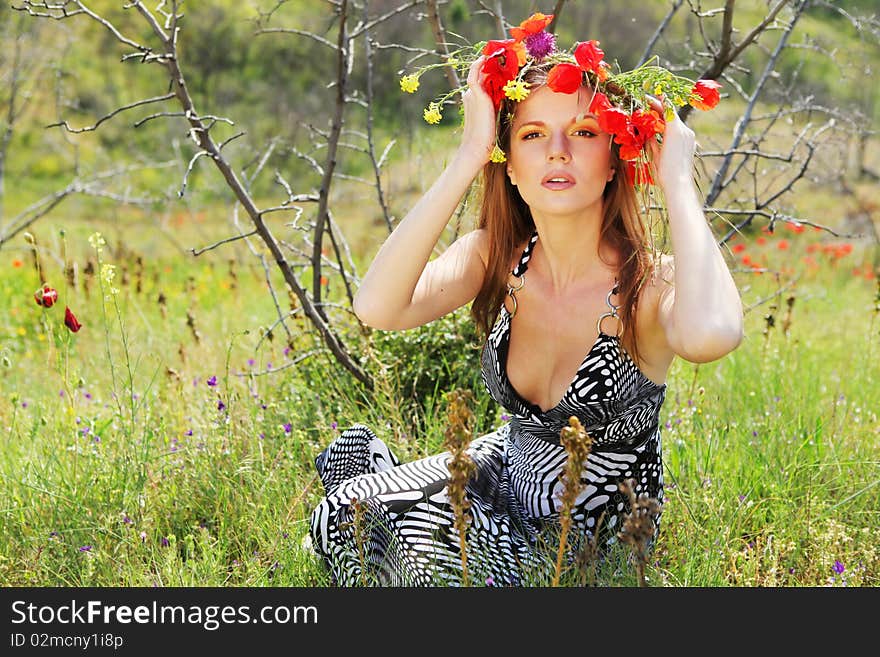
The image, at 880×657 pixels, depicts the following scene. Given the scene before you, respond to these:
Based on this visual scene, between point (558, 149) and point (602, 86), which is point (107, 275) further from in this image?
point (602, 86)

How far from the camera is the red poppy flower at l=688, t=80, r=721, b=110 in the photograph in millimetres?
2004

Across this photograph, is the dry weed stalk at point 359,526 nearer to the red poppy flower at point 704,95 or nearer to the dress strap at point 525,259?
the dress strap at point 525,259

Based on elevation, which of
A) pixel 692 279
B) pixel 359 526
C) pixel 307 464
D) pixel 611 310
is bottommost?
pixel 359 526

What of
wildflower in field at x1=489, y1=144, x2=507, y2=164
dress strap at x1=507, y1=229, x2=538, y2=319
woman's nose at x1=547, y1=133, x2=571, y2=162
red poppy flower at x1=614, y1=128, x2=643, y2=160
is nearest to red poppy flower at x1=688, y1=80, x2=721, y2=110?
red poppy flower at x1=614, y1=128, x2=643, y2=160

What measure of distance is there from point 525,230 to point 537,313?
0.23 m

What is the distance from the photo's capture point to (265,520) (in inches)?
101

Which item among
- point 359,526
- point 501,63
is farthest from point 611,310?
point 359,526

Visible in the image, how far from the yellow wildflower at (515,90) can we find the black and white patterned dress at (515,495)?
0.44 meters

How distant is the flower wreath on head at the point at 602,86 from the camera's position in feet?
6.45

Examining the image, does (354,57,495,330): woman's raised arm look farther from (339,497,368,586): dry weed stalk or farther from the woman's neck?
(339,497,368,586): dry weed stalk

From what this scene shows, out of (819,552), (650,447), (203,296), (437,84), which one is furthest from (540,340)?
(437,84)

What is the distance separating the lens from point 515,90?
1950 mm

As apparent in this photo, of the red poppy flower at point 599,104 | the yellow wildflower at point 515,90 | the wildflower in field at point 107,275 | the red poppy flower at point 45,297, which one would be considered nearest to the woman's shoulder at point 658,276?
the red poppy flower at point 599,104

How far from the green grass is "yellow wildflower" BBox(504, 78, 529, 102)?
0.99 meters
